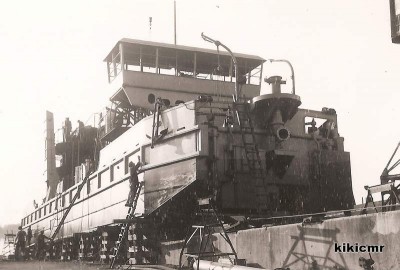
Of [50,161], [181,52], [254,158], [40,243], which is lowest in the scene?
[40,243]

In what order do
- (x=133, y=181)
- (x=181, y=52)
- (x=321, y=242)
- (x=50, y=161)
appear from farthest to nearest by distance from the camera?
(x=50, y=161)
(x=181, y=52)
(x=133, y=181)
(x=321, y=242)

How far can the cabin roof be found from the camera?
14742mm

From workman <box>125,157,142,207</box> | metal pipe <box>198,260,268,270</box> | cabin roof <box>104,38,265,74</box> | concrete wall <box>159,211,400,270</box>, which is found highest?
cabin roof <box>104,38,265,74</box>

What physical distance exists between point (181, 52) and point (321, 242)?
944 centimetres

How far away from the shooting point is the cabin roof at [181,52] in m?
14.7

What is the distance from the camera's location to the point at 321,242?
22.6 feet

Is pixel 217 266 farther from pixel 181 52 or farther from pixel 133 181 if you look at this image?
pixel 181 52

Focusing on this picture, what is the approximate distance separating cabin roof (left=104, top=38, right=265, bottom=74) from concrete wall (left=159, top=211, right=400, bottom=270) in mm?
7650

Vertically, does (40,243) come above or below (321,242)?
below

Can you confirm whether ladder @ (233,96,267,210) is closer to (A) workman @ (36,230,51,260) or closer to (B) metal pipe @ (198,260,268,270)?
(B) metal pipe @ (198,260,268,270)

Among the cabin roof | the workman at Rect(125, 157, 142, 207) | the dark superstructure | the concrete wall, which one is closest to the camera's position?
the concrete wall

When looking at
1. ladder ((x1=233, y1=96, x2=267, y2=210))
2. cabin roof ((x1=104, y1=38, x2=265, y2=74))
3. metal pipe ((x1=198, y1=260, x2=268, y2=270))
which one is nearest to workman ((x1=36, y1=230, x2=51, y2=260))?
cabin roof ((x1=104, y1=38, x2=265, y2=74))

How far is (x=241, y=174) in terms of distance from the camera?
428 inches

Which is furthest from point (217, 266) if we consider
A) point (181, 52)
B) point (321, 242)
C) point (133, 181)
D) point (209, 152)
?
point (181, 52)
